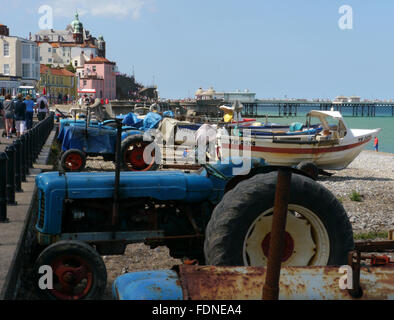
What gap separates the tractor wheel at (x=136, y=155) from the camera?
14609 mm

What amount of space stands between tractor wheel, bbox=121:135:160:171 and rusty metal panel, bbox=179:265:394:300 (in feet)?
36.9

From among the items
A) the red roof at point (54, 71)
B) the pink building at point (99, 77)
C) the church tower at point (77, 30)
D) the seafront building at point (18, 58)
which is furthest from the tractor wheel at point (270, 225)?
the church tower at point (77, 30)

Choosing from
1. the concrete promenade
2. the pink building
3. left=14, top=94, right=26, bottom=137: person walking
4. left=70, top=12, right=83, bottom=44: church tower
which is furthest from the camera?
left=70, top=12, right=83, bottom=44: church tower

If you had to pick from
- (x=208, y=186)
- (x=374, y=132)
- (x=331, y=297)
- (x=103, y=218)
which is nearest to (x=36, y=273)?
(x=103, y=218)

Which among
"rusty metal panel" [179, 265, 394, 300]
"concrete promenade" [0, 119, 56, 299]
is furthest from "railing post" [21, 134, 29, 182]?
"rusty metal panel" [179, 265, 394, 300]

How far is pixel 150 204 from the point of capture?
584 centimetres

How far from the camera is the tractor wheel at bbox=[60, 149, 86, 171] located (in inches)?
558

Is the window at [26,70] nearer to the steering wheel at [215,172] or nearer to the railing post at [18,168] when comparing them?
the railing post at [18,168]

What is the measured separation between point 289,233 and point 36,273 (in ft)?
8.08

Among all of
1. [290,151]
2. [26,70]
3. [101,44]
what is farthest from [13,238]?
[101,44]

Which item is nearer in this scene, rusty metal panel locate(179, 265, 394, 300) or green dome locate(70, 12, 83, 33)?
rusty metal panel locate(179, 265, 394, 300)

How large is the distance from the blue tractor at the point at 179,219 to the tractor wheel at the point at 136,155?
865cm

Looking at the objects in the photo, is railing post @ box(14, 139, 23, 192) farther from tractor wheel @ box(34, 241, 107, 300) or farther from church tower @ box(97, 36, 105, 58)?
church tower @ box(97, 36, 105, 58)

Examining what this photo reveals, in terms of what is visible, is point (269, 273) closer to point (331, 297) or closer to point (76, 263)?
point (331, 297)
